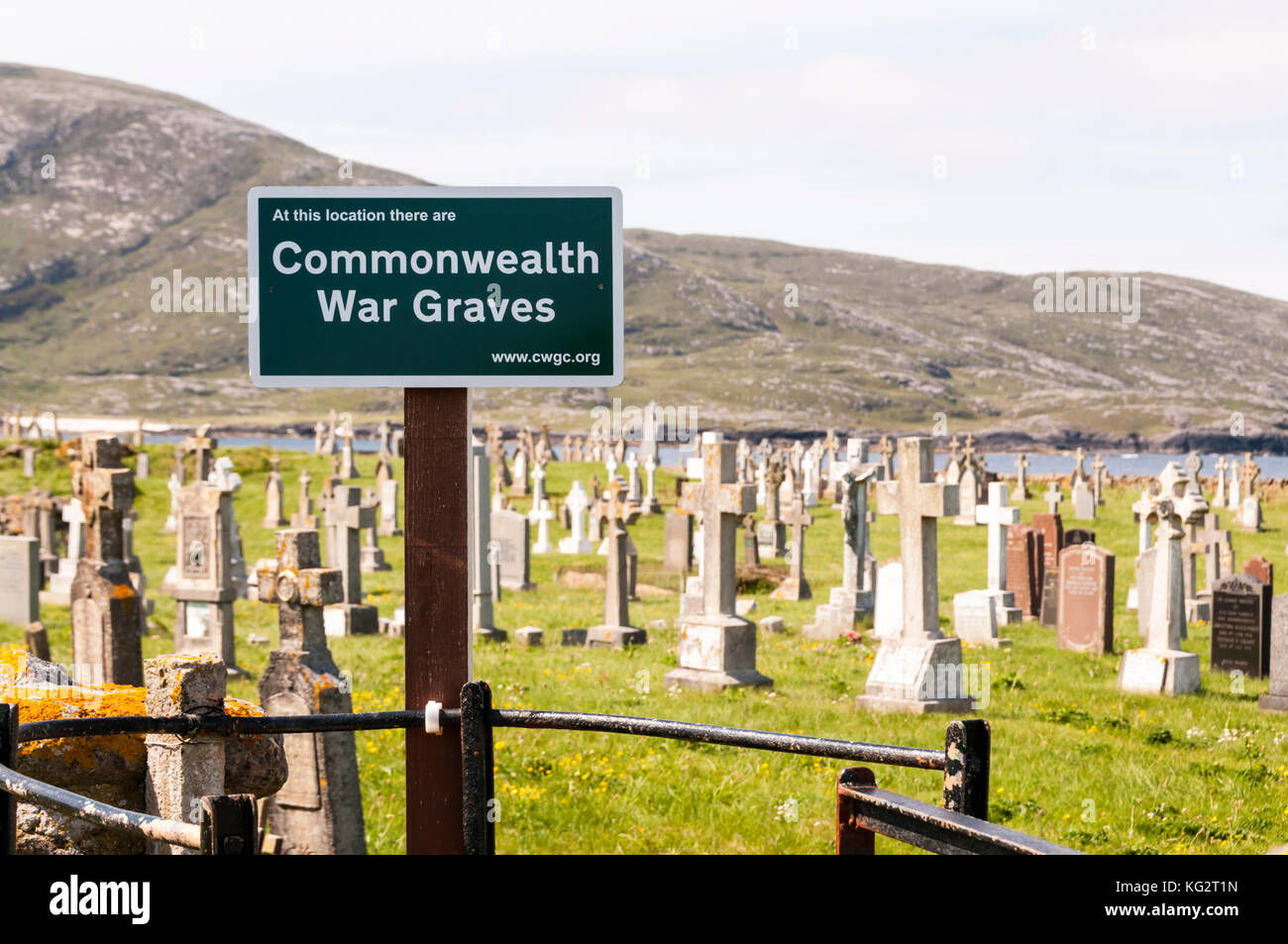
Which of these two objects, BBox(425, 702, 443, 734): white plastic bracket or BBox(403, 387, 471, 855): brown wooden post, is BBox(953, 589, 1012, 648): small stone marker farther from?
BBox(425, 702, 443, 734): white plastic bracket

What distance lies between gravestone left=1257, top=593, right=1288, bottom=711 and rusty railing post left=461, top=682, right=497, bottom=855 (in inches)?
432

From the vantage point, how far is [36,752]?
4520 millimetres

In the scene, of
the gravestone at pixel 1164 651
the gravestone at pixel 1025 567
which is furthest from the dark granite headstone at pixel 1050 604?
the gravestone at pixel 1164 651

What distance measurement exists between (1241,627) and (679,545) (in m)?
12.1

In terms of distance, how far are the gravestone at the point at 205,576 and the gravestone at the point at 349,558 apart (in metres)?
2.43

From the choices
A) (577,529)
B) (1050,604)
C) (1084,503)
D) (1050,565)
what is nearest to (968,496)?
(1084,503)

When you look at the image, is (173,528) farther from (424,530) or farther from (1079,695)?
(424,530)

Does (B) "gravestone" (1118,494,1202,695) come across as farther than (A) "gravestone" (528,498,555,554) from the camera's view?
No

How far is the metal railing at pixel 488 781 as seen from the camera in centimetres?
270

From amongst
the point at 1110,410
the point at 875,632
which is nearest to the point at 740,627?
the point at 875,632

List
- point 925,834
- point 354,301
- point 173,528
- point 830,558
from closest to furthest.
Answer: point 925,834 < point 354,301 < point 830,558 < point 173,528

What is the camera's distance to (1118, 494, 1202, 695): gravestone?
1338 centimetres

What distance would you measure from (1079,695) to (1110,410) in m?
195

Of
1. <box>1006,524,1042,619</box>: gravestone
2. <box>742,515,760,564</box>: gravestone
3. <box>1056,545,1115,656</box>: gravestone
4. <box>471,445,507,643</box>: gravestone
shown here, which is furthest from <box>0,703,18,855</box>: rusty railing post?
<box>742,515,760,564</box>: gravestone
